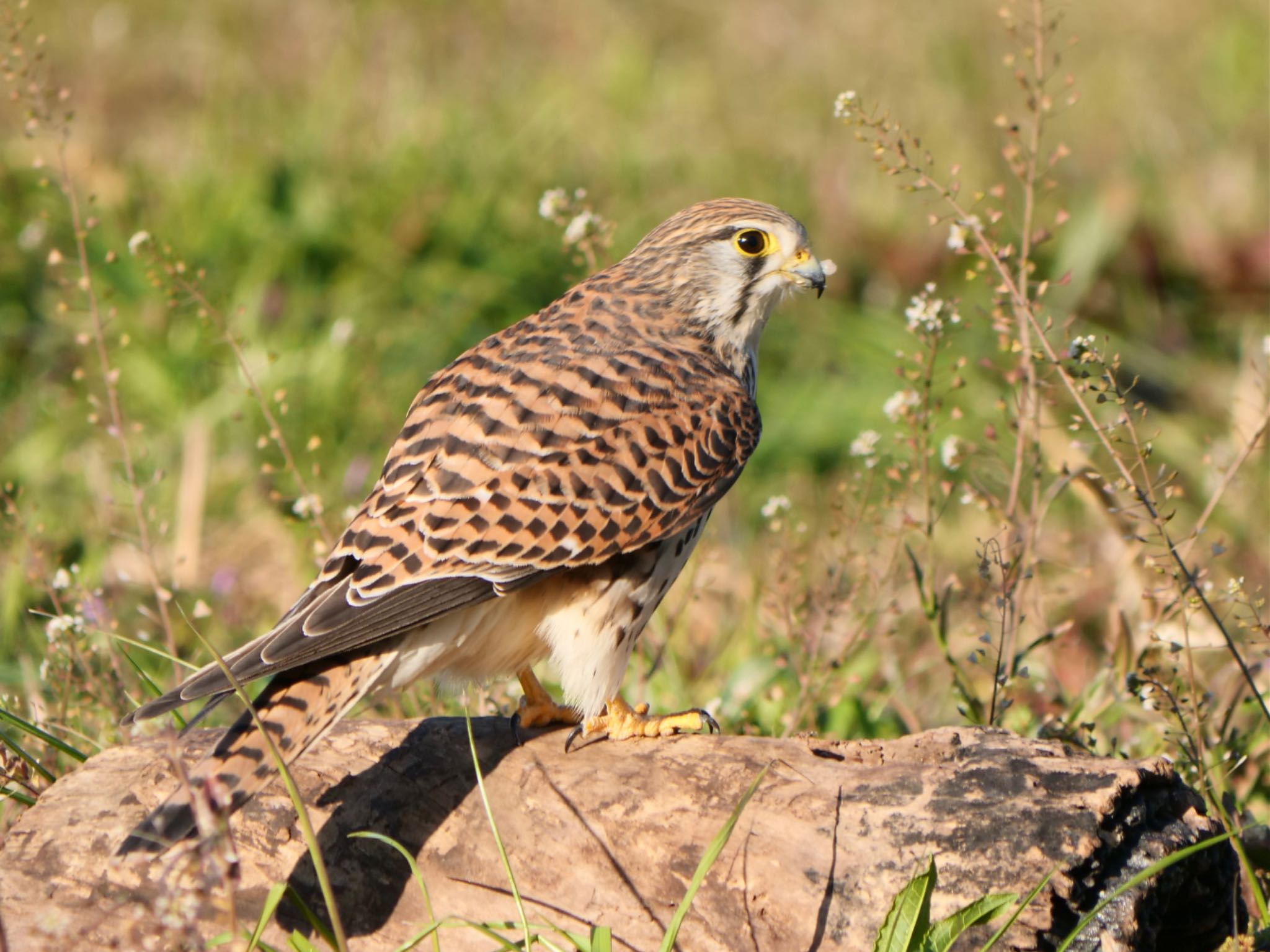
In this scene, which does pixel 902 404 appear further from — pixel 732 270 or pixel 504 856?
pixel 504 856

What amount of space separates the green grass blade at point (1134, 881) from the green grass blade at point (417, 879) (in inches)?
46.0

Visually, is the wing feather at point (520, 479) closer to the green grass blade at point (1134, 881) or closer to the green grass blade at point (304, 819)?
the green grass blade at point (304, 819)

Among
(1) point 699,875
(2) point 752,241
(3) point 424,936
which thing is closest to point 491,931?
(3) point 424,936

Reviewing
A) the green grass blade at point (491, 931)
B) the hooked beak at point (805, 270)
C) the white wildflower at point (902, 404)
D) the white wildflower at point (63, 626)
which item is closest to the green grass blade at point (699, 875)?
the green grass blade at point (491, 931)

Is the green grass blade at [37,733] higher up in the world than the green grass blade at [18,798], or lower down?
higher up

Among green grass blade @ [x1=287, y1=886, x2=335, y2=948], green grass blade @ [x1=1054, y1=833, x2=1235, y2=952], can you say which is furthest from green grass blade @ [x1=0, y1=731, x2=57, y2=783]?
green grass blade @ [x1=1054, y1=833, x2=1235, y2=952]

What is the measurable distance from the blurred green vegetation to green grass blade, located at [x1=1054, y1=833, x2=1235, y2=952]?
137 centimetres

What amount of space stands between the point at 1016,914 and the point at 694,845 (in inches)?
26.8

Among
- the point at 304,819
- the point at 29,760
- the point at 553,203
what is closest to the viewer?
the point at 304,819

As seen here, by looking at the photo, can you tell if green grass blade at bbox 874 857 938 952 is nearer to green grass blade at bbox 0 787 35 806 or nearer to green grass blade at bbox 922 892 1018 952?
green grass blade at bbox 922 892 1018 952

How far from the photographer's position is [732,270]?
4.43m

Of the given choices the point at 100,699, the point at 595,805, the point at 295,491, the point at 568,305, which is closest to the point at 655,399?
the point at 568,305

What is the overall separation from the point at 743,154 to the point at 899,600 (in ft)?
12.2

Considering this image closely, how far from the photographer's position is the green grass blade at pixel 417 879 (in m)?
2.80
